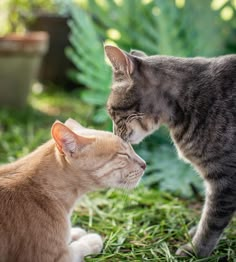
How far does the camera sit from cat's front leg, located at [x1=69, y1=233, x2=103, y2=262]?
2367 millimetres

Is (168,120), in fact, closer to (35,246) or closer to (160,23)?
(35,246)

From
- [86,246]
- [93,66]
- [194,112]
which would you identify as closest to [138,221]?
[86,246]

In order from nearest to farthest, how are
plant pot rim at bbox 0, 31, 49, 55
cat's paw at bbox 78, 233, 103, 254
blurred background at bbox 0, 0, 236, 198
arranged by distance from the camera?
cat's paw at bbox 78, 233, 103, 254, blurred background at bbox 0, 0, 236, 198, plant pot rim at bbox 0, 31, 49, 55

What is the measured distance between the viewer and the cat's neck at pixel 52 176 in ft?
7.36

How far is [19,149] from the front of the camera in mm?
3871

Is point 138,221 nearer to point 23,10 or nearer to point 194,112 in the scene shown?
point 194,112

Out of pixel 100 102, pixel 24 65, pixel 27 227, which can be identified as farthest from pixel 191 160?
pixel 24 65

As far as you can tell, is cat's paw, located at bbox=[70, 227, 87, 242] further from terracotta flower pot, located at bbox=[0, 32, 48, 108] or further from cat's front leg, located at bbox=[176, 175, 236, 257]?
terracotta flower pot, located at bbox=[0, 32, 48, 108]

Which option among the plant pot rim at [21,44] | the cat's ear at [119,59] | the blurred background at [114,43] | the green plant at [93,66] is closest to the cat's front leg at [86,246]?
the cat's ear at [119,59]

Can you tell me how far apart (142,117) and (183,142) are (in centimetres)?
24

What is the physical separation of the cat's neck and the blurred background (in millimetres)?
1209

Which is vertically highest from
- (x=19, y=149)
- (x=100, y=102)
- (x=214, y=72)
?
(x=214, y=72)

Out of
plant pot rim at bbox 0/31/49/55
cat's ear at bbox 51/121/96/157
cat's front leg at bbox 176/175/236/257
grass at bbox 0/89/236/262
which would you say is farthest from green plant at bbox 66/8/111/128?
cat's ear at bbox 51/121/96/157

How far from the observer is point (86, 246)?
2.46m
